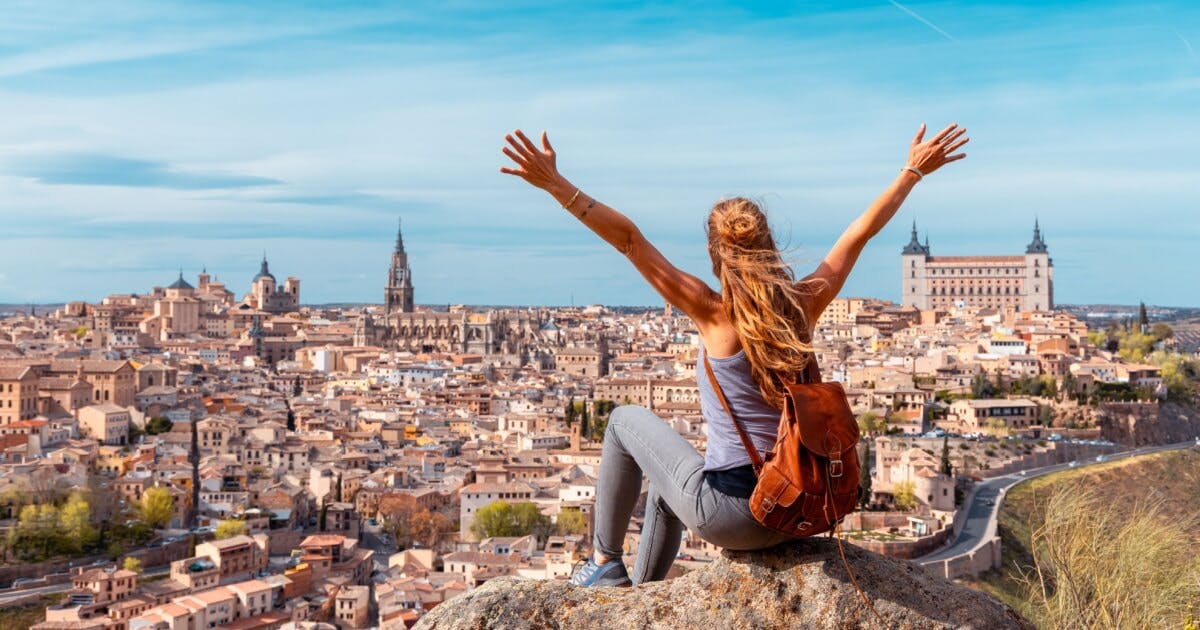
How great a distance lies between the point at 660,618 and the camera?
2441 millimetres

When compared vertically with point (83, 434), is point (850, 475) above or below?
above

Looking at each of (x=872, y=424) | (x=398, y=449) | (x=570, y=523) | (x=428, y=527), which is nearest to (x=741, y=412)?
(x=570, y=523)

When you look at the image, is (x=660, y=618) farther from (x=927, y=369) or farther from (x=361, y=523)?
(x=927, y=369)

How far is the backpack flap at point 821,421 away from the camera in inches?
89.4

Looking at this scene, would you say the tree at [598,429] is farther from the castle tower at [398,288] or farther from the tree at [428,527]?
the castle tower at [398,288]

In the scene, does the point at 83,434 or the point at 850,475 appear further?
the point at 83,434

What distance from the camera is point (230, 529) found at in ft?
77.0

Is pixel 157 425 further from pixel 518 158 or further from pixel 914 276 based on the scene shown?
pixel 914 276

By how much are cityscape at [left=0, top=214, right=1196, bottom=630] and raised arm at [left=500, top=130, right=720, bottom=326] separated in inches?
142

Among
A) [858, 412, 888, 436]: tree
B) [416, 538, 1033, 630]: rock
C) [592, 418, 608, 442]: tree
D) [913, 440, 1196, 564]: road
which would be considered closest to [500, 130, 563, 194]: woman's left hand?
[416, 538, 1033, 630]: rock

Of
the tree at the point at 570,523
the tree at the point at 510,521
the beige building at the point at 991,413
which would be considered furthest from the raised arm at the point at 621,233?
the beige building at the point at 991,413

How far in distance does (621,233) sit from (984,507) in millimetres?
23417

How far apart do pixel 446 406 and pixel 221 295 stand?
40.2 m

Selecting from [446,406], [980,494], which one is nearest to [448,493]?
[980,494]
